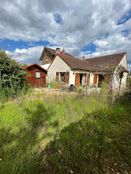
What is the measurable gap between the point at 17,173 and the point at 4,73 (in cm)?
712

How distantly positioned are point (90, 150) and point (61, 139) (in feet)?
2.70

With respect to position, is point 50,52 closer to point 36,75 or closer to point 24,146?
point 36,75

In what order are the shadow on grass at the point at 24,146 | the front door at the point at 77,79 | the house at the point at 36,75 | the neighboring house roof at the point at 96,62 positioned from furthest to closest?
the neighboring house roof at the point at 96,62 → the front door at the point at 77,79 → the house at the point at 36,75 → the shadow on grass at the point at 24,146

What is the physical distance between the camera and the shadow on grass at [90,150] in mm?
2918

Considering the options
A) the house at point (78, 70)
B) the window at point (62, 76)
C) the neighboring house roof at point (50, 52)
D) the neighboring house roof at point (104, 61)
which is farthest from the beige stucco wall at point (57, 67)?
the neighboring house roof at point (50, 52)

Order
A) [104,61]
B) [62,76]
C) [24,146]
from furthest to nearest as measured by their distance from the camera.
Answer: [104,61]
[62,76]
[24,146]

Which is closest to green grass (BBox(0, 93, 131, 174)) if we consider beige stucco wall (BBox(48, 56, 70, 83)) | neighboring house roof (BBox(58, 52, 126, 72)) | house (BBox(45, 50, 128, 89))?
house (BBox(45, 50, 128, 89))

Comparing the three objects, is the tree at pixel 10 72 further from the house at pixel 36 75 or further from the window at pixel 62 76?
the window at pixel 62 76

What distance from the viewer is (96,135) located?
4.16 meters

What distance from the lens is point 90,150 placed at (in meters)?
3.46

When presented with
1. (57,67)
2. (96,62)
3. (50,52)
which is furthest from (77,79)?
(50,52)

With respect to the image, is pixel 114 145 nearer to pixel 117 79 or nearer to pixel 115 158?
pixel 115 158

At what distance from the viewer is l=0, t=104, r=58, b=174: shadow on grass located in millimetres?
2725

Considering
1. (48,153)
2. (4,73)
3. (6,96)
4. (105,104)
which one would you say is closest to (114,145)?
(48,153)
